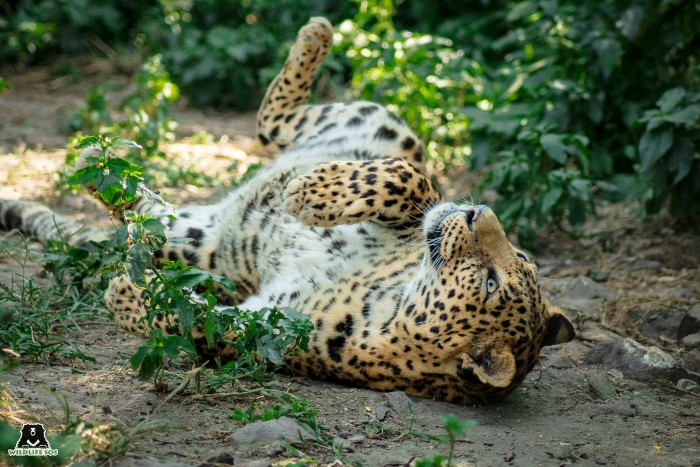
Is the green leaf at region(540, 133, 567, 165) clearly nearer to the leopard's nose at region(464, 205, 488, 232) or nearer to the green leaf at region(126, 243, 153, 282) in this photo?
the leopard's nose at region(464, 205, 488, 232)

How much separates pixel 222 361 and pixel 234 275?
3.08 ft

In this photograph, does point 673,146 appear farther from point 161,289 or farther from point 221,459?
point 221,459

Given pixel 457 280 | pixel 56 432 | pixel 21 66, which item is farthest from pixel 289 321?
pixel 21 66

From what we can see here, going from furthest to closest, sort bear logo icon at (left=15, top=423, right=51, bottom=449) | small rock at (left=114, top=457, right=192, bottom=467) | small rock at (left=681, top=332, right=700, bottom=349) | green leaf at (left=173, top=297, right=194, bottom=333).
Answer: small rock at (left=681, top=332, right=700, bottom=349) < green leaf at (left=173, top=297, right=194, bottom=333) < small rock at (left=114, top=457, right=192, bottom=467) < bear logo icon at (left=15, top=423, right=51, bottom=449)

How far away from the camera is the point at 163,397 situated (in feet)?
12.6

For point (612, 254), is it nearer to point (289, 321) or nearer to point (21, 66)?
point (289, 321)

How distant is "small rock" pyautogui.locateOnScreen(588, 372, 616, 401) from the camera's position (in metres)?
4.71

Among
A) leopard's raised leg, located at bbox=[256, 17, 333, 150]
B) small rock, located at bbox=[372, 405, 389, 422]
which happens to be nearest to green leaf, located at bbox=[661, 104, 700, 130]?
leopard's raised leg, located at bbox=[256, 17, 333, 150]

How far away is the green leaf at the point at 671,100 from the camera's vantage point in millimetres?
6219

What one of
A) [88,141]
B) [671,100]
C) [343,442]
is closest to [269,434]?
[343,442]

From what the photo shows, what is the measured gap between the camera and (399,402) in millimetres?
4172

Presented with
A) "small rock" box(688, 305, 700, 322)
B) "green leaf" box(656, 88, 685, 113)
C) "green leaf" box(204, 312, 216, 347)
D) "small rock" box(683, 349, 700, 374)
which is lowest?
"small rock" box(683, 349, 700, 374)

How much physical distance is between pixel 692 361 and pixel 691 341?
0.24m

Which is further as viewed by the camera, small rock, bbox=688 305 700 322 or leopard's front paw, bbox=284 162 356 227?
small rock, bbox=688 305 700 322
